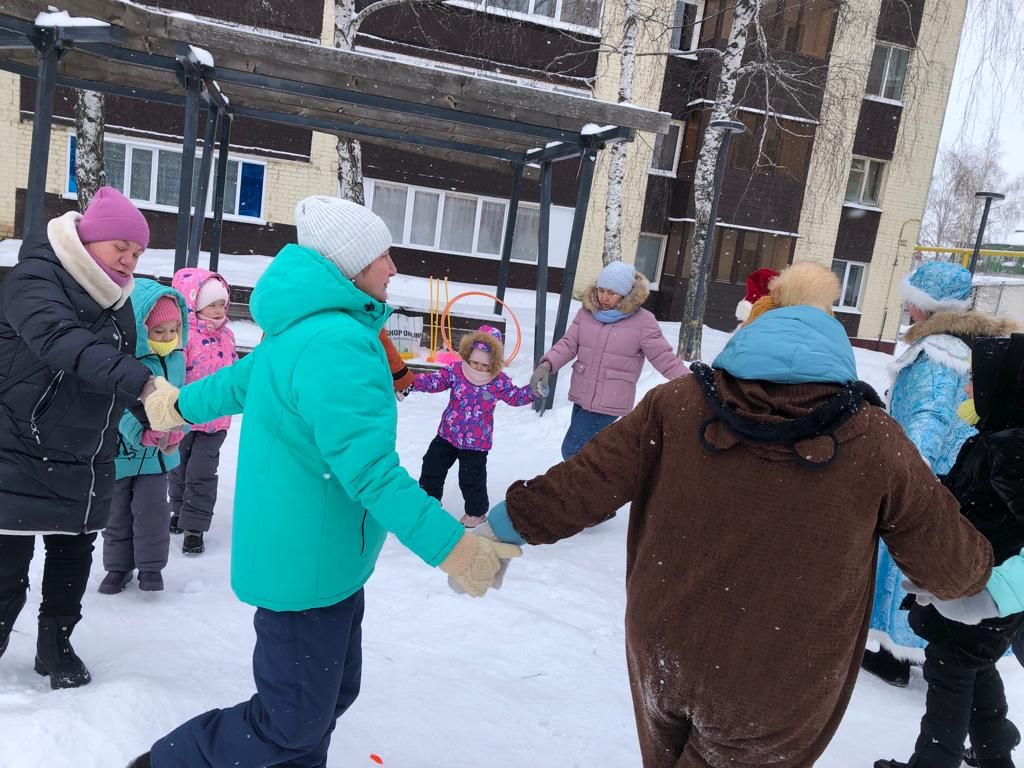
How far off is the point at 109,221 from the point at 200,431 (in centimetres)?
198

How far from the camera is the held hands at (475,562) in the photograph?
1931 mm

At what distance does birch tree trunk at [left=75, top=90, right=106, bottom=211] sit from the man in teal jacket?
495 inches

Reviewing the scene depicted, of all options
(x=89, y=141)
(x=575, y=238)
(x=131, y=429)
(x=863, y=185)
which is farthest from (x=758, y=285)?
(x=863, y=185)

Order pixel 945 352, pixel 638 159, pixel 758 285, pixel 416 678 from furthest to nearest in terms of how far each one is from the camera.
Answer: pixel 638 159 < pixel 758 285 < pixel 945 352 < pixel 416 678

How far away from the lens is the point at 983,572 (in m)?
1.81

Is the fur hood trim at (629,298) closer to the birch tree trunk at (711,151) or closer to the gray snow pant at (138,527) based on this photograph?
the gray snow pant at (138,527)

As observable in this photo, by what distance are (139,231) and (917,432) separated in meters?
3.19

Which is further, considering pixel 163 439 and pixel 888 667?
pixel 888 667

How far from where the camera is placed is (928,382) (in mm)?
3266

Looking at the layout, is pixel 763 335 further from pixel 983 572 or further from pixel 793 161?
pixel 793 161

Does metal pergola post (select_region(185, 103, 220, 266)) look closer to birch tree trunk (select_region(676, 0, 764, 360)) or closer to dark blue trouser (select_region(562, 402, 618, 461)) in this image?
dark blue trouser (select_region(562, 402, 618, 461))

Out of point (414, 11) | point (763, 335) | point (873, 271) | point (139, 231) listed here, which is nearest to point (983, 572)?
point (763, 335)

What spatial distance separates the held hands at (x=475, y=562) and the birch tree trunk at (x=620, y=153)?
10484mm

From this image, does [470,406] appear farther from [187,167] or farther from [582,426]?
[187,167]
